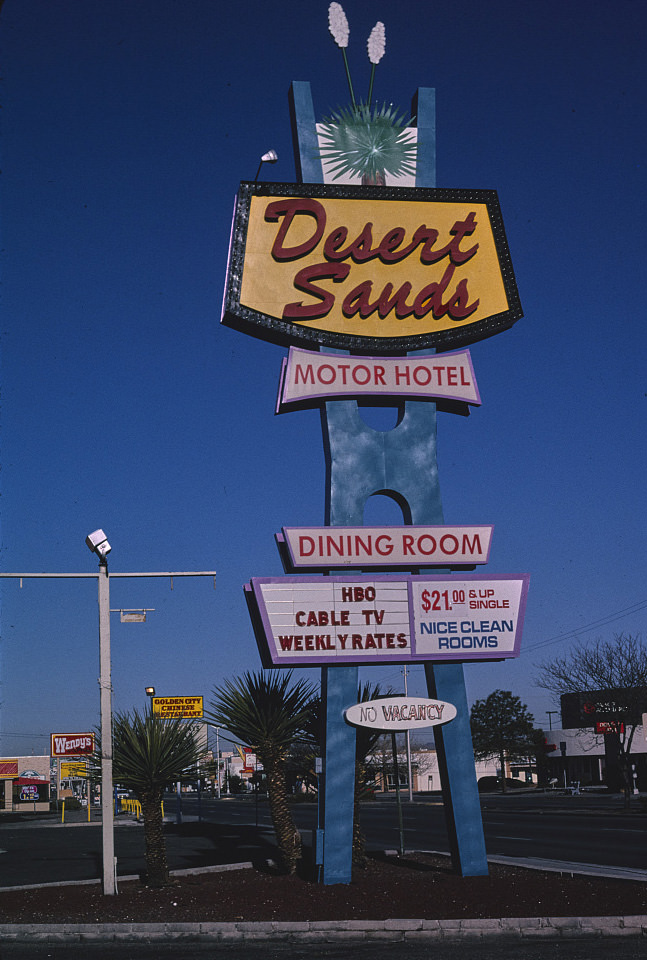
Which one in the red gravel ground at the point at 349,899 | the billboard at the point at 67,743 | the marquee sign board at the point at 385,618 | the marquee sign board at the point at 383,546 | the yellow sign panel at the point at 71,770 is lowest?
the red gravel ground at the point at 349,899

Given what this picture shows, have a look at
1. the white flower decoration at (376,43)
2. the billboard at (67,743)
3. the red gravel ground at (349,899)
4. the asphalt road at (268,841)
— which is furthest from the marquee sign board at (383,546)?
the billboard at (67,743)

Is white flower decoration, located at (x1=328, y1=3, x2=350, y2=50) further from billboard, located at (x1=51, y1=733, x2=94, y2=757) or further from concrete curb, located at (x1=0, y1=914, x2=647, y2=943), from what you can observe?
billboard, located at (x1=51, y1=733, x2=94, y2=757)

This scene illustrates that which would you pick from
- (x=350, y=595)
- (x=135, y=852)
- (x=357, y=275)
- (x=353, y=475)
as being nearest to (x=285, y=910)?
(x=350, y=595)

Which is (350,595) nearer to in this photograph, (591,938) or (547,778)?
(591,938)

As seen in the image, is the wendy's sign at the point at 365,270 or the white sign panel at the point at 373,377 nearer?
the white sign panel at the point at 373,377

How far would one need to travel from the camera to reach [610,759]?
7575 centimetres

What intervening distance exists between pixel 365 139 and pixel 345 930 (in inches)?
610

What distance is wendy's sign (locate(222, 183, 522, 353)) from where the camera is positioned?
20328 mm

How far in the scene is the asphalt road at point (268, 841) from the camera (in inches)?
969

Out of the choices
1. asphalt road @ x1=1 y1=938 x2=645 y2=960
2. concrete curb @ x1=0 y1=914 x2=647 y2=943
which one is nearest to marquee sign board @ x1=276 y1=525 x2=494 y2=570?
concrete curb @ x1=0 y1=914 x2=647 y2=943

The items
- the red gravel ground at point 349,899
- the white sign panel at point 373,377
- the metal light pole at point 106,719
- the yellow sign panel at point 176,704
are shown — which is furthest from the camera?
the yellow sign panel at point 176,704

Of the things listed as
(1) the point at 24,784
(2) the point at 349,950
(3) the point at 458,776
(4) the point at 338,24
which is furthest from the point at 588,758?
(2) the point at 349,950

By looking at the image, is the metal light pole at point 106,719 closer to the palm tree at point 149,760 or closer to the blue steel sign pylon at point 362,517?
the palm tree at point 149,760

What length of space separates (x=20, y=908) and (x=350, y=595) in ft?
25.4
